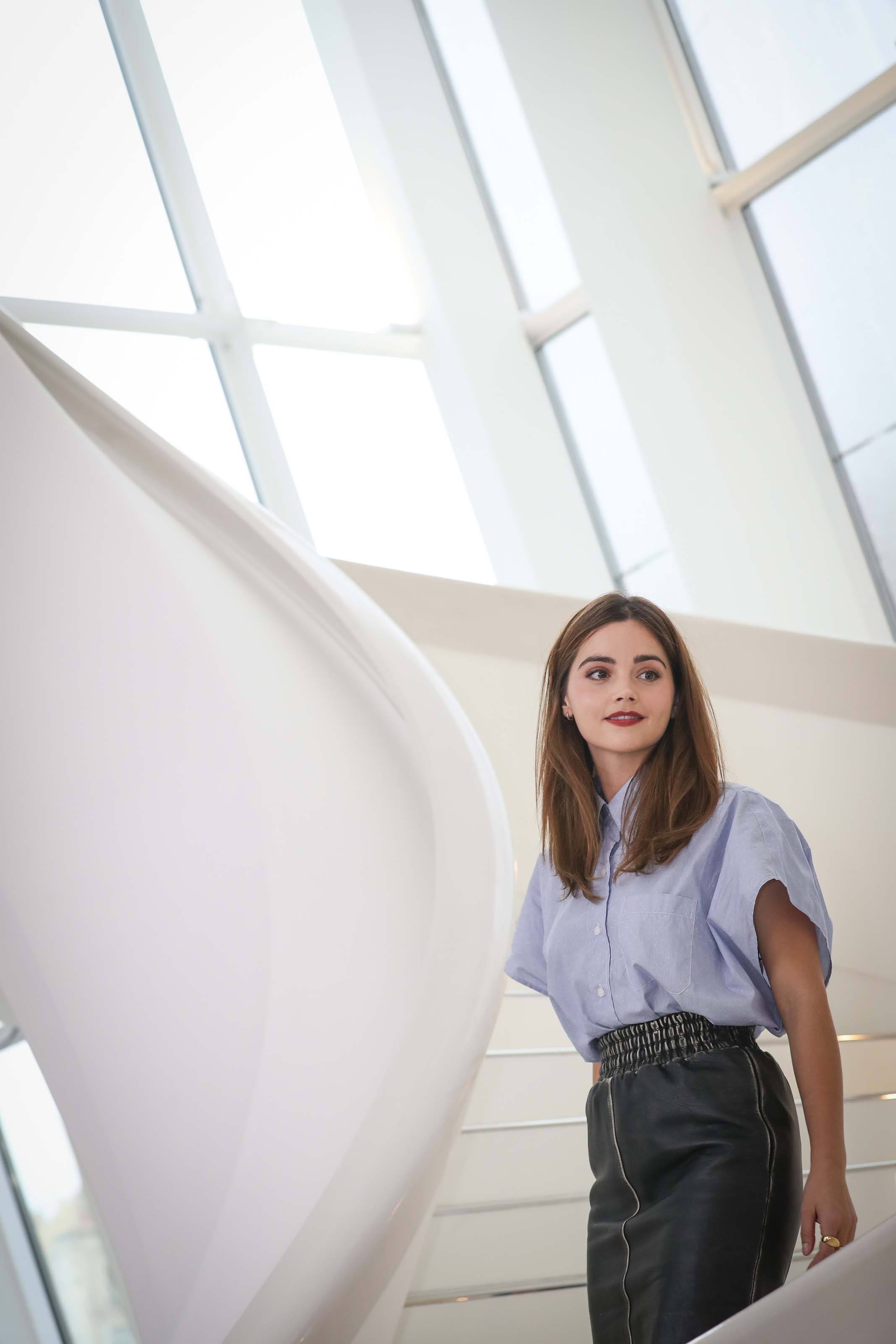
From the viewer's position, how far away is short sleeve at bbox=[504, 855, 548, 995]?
1.60m

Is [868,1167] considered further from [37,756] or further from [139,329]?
[139,329]

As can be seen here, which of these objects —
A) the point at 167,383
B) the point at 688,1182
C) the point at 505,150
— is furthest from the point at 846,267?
the point at 688,1182

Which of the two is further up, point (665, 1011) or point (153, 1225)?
point (665, 1011)

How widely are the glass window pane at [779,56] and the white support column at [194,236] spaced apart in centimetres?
201

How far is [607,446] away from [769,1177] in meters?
3.77

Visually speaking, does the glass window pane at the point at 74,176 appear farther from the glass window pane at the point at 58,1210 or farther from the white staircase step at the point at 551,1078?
the white staircase step at the point at 551,1078

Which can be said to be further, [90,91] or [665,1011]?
[90,91]

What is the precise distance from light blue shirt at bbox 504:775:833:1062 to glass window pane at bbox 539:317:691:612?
122 inches

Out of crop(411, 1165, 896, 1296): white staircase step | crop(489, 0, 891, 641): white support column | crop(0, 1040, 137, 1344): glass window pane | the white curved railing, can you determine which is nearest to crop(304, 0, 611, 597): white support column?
crop(489, 0, 891, 641): white support column

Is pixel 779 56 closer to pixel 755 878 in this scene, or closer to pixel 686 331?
pixel 686 331

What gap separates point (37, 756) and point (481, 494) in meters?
3.08

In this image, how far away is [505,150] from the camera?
185 inches

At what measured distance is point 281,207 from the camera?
184 inches

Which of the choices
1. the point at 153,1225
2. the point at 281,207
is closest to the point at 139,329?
the point at 281,207
